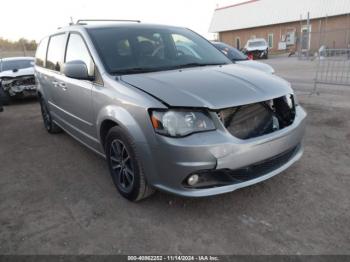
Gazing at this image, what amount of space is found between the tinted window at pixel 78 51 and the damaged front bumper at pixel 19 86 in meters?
6.23

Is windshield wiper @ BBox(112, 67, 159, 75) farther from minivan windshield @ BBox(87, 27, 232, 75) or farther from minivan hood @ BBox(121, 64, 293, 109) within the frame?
minivan hood @ BBox(121, 64, 293, 109)

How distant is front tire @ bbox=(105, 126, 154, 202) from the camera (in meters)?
2.86

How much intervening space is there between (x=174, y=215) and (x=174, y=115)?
1.01 m

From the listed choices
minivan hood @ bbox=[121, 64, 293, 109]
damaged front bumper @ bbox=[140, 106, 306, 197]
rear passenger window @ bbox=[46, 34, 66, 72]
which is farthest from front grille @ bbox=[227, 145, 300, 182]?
rear passenger window @ bbox=[46, 34, 66, 72]

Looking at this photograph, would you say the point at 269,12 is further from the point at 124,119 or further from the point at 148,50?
the point at 124,119

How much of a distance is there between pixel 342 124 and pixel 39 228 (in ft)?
16.2

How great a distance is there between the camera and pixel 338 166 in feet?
12.3

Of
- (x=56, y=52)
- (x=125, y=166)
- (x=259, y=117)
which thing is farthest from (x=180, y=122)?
(x=56, y=52)

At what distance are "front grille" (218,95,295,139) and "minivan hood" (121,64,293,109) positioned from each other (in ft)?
0.32

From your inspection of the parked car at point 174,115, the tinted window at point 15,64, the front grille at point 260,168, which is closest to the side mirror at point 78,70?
the parked car at point 174,115

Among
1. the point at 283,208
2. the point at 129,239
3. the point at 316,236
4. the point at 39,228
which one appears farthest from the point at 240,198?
the point at 39,228

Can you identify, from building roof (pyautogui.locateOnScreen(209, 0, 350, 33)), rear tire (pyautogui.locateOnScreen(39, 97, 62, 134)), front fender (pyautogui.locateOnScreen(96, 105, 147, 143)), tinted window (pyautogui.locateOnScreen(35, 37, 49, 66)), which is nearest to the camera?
front fender (pyautogui.locateOnScreen(96, 105, 147, 143))

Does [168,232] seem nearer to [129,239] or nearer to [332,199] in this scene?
[129,239]

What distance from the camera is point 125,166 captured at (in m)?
3.14
